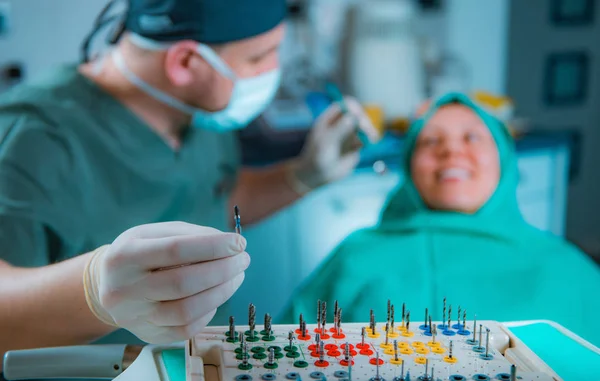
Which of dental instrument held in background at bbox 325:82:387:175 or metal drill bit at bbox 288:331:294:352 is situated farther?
dental instrument held in background at bbox 325:82:387:175

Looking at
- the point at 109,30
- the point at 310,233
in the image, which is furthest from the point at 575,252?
the point at 109,30

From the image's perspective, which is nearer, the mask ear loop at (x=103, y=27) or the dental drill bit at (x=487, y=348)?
the dental drill bit at (x=487, y=348)

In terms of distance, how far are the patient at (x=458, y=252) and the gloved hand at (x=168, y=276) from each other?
0.47 metres

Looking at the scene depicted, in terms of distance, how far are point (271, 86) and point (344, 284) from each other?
1.60 ft

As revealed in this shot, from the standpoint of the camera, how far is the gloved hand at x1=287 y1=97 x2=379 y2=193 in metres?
1.59

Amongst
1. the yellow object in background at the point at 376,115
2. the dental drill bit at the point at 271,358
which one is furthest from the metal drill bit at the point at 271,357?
the yellow object in background at the point at 376,115

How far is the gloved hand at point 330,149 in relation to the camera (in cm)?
159

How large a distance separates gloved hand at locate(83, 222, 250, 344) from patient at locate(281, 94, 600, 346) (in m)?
0.47

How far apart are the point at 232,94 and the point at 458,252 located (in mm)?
586

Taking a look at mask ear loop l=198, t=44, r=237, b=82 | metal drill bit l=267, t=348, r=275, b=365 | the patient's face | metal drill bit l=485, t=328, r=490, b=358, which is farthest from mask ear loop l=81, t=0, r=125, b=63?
metal drill bit l=485, t=328, r=490, b=358

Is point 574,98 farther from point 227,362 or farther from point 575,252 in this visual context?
point 227,362

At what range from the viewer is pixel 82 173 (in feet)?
3.97

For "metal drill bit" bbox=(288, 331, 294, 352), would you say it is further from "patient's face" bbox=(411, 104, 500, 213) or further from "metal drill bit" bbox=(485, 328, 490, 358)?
"patient's face" bbox=(411, 104, 500, 213)

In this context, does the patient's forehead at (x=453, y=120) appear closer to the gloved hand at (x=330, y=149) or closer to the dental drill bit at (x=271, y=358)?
the gloved hand at (x=330, y=149)
